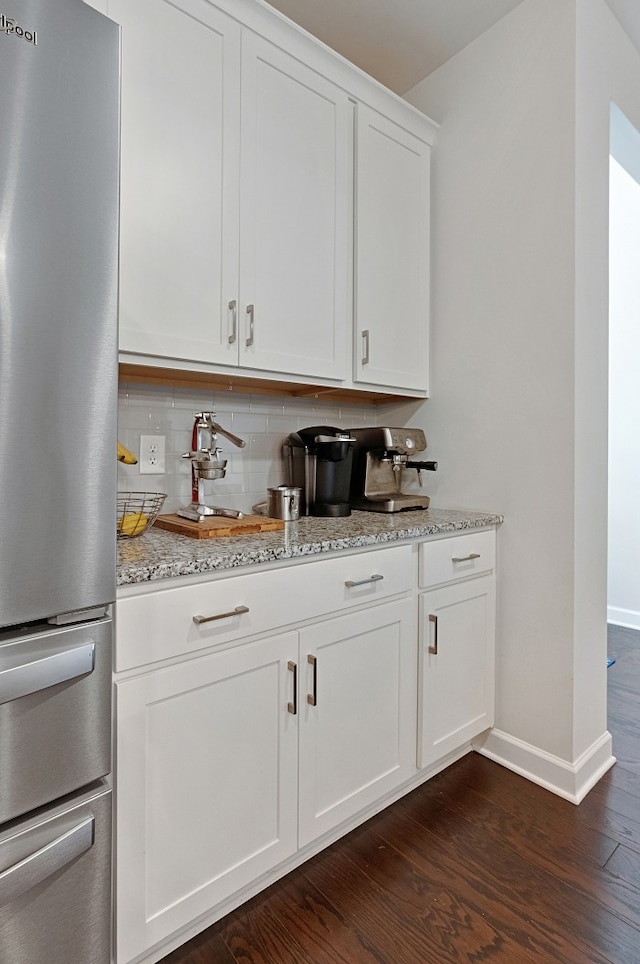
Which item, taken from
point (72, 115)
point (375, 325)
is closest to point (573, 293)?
point (375, 325)

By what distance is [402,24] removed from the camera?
196 cm

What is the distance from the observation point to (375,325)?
1.98 m

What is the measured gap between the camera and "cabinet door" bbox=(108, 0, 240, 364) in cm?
133

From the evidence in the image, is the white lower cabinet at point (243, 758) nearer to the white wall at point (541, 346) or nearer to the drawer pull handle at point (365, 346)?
the white wall at point (541, 346)

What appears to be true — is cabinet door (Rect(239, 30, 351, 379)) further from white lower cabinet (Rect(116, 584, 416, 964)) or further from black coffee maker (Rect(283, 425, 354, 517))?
white lower cabinet (Rect(116, 584, 416, 964))

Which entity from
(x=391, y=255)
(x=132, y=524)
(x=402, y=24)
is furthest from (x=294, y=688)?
(x=402, y=24)

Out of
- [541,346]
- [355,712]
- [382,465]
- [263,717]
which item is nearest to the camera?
[263,717]

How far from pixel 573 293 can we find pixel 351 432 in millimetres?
904

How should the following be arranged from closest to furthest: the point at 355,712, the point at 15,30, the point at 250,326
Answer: the point at 15,30
the point at 355,712
the point at 250,326

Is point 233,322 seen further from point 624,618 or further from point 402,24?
point 624,618

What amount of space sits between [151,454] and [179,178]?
81 cm

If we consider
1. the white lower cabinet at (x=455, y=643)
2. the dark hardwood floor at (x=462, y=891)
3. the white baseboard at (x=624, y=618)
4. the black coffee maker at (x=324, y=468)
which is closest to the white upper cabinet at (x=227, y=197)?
the black coffee maker at (x=324, y=468)

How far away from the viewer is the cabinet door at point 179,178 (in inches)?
52.4

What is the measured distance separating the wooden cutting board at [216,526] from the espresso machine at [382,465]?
1.82 ft
